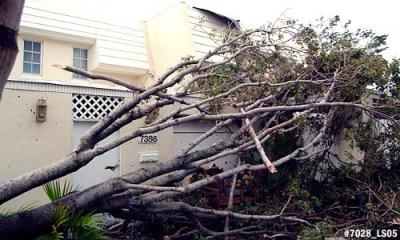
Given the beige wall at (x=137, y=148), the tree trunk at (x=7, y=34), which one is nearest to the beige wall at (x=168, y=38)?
the beige wall at (x=137, y=148)

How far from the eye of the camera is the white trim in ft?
23.3

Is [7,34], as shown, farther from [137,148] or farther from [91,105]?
[137,148]

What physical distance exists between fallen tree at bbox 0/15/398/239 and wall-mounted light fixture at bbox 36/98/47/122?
1.89 meters

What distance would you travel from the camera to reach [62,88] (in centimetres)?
767

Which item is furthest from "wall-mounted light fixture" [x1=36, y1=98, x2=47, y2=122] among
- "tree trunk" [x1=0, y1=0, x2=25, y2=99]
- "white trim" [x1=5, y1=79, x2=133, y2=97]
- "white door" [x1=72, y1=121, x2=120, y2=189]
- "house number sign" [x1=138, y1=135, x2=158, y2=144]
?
"tree trunk" [x1=0, y1=0, x2=25, y2=99]

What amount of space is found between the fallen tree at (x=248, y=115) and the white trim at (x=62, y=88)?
1.02m

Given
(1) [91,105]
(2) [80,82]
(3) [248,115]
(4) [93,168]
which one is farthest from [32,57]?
(3) [248,115]

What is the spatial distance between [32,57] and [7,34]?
11157mm

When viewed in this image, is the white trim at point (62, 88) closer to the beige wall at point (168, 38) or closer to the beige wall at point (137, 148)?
the beige wall at point (137, 148)

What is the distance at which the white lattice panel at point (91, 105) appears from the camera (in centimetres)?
800

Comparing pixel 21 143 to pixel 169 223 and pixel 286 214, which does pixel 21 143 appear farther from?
pixel 286 214

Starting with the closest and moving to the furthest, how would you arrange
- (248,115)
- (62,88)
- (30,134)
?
(248,115) < (30,134) < (62,88)

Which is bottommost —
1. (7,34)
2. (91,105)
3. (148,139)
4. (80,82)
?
(148,139)

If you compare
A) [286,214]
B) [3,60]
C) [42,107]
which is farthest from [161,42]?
[3,60]
